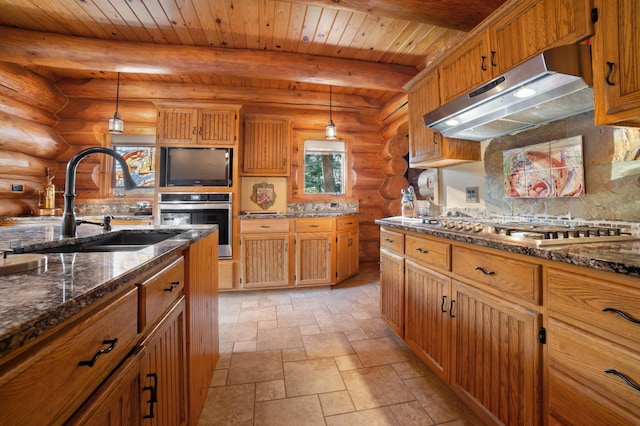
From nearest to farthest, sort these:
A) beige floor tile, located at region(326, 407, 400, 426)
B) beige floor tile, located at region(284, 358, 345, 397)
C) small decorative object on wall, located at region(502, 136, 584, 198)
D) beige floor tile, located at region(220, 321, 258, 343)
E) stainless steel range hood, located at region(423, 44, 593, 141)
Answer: stainless steel range hood, located at region(423, 44, 593, 141) < beige floor tile, located at region(326, 407, 400, 426) < small decorative object on wall, located at region(502, 136, 584, 198) < beige floor tile, located at region(284, 358, 345, 397) < beige floor tile, located at region(220, 321, 258, 343)

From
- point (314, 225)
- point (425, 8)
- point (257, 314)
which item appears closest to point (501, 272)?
point (425, 8)

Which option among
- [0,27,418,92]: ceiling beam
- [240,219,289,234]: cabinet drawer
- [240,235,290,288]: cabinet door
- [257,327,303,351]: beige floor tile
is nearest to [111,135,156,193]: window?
[0,27,418,92]: ceiling beam

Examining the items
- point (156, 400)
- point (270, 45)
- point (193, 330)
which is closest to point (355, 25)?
point (270, 45)

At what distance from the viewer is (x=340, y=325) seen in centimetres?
239

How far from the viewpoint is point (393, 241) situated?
2041mm

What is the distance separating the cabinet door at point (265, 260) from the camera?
3221 millimetres

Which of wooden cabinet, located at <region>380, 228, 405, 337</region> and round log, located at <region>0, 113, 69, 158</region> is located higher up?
round log, located at <region>0, 113, 69, 158</region>

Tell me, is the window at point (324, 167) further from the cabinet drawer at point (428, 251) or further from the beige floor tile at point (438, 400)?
the beige floor tile at point (438, 400)

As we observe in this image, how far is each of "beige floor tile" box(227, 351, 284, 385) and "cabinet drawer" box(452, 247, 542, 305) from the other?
4.23 ft

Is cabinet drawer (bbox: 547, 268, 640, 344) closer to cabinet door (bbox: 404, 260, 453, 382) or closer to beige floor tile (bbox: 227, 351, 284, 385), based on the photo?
cabinet door (bbox: 404, 260, 453, 382)

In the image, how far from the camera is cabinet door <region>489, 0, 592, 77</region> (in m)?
1.18

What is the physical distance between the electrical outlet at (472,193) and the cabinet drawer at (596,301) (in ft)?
4.49

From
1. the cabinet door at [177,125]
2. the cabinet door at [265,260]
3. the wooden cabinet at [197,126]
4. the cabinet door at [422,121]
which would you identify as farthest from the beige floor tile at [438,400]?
the cabinet door at [177,125]

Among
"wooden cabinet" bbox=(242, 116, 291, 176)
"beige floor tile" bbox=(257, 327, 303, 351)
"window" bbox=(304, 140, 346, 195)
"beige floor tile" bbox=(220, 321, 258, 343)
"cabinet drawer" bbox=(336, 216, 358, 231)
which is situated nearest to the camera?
"beige floor tile" bbox=(257, 327, 303, 351)
